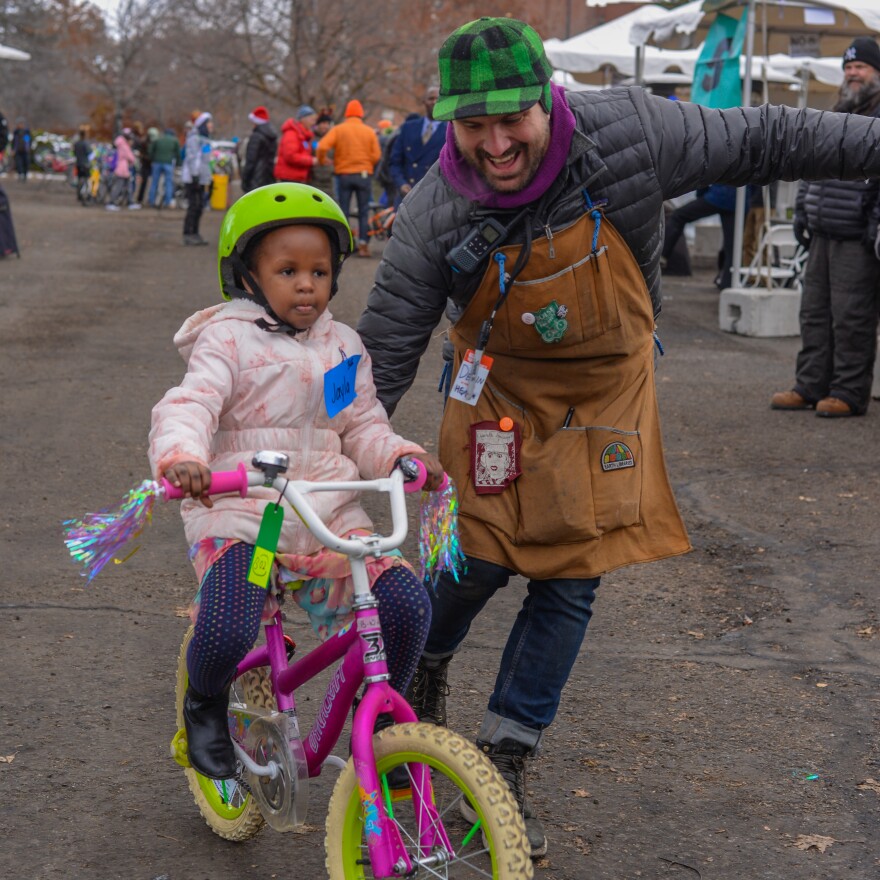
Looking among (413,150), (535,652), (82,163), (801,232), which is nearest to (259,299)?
(535,652)

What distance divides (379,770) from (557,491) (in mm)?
884

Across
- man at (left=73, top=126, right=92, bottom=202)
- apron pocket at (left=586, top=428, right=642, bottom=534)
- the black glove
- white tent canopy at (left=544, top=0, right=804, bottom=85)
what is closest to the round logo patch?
apron pocket at (left=586, top=428, right=642, bottom=534)

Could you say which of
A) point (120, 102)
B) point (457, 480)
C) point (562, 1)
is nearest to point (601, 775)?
point (457, 480)

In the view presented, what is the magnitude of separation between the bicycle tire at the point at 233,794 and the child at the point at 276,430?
6.0 inches

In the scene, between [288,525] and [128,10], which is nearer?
[288,525]

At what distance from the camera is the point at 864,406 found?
8758 millimetres

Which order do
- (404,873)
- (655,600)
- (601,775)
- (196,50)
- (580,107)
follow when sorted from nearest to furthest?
(404,873)
(580,107)
(601,775)
(655,600)
(196,50)

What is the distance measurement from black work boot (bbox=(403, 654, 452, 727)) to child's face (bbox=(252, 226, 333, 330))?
1028 mm

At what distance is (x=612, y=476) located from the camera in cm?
338

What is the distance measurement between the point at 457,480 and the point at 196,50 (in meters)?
30.7

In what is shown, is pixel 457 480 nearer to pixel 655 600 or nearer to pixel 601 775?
pixel 601 775

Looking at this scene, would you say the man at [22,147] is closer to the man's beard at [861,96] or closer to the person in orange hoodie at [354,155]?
the person in orange hoodie at [354,155]

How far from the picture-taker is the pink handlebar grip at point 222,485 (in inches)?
103

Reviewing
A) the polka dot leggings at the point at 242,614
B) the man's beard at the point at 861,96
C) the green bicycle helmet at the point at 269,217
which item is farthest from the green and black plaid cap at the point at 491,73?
the man's beard at the point at 861,96
